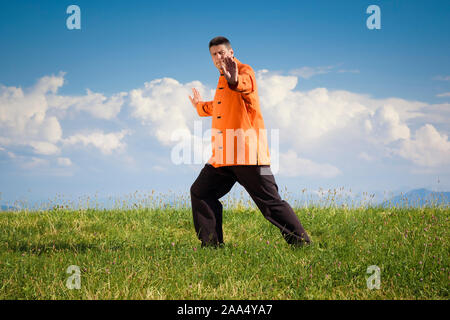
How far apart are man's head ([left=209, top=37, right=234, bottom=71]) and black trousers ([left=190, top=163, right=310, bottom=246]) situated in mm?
1353

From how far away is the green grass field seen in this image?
3941 millimetres

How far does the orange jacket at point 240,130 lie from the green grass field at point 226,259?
1193 mm

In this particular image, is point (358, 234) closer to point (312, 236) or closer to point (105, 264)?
point (312, 236)

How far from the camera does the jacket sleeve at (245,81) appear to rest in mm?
4562

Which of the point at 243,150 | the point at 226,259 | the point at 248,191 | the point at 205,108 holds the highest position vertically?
the point at 205,108

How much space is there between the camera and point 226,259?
4.83 m

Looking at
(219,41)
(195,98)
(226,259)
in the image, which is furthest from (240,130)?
(226,259)

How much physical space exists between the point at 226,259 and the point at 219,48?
2.57 metres

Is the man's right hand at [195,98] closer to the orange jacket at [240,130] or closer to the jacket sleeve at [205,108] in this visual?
the jacket sleeve at [205,108]

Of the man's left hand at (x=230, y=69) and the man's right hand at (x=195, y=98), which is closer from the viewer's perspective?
the man's left hand at (x=230, y=69)

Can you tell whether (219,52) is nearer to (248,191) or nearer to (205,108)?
(205,108)

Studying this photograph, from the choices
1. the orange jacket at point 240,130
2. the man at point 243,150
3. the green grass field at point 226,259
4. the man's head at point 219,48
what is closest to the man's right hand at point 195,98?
the man at point 243,150
